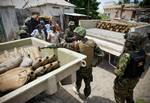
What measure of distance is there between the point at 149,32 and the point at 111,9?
17.0m

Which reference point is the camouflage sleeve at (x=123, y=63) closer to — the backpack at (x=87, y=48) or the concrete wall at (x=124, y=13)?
the backpack at (x=87, y=48)

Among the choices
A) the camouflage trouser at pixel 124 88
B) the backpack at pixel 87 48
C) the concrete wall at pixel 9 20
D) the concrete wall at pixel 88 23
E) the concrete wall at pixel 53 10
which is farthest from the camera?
the concrete wall at pixel 53 10

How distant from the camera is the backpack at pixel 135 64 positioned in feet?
7.91

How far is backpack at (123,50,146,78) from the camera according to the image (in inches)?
94.9

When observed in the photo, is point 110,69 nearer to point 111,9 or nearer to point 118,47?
point 118,47

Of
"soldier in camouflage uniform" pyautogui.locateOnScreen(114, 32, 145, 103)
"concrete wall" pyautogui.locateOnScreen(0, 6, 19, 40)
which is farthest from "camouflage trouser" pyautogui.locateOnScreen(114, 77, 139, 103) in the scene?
"concrete wall" pyautogui.locateOnScreen(0, 6, 19, 40)

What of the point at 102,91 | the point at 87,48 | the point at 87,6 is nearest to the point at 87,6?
the point at 87,6

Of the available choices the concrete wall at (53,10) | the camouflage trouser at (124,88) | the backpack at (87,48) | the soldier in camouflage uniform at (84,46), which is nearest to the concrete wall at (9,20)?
the concrete wall at (53,10)

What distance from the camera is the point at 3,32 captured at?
7.03 meters

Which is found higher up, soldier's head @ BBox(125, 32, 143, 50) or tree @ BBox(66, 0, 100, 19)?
tree @ BBox(66, 0, 100, 19)

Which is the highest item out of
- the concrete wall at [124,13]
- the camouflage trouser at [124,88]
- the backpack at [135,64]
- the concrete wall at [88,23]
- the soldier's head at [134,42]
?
the concrete wall at [124,13]

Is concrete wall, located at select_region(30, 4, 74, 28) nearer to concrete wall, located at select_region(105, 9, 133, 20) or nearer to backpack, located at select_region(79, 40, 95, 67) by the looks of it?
backpack, located at select_region(79, 40, 95, 67)

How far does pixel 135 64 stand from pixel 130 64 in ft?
0.28

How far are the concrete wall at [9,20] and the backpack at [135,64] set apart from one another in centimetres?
657
